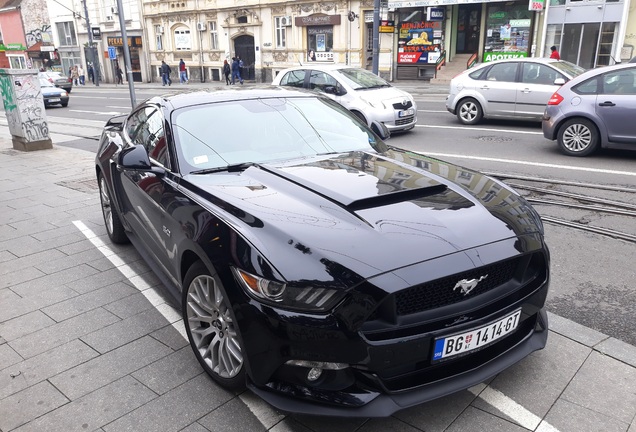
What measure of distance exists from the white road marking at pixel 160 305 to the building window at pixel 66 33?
5110 centimetres

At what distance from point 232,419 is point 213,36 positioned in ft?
125

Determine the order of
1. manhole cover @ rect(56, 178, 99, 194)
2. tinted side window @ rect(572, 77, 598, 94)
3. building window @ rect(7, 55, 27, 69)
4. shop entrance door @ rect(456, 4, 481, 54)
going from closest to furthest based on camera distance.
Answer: manhole cover @ rect(56, 178, 99, 194)
tinted side window @ rect(572, 77, 598, 94)
shop entrance door @ rect(456, 4, 481, 54)
building window @ rect(7, 55, 27, 69)

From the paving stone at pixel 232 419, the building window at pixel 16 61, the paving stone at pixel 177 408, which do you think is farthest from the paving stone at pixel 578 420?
the building window at pixel 16 61

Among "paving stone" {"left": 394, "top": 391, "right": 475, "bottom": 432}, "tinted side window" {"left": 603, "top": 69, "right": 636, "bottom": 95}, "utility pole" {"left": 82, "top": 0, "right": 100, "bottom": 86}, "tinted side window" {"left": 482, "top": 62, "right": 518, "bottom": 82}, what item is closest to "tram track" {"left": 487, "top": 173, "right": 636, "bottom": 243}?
"tinted side window" {"left": 603, "top": 69, "right": 636, "bottom": 95}

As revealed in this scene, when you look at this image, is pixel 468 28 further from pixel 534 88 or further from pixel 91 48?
pixel 91 48

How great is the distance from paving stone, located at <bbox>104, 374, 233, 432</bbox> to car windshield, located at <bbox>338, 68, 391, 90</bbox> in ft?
32.4

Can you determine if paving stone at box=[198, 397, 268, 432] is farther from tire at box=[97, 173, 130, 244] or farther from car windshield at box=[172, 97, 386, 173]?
tire at box=[97, 173, 130, 244]

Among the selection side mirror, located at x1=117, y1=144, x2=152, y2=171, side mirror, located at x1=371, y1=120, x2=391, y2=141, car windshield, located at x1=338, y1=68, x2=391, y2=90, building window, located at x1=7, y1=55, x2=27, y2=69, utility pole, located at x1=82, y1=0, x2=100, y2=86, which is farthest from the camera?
building window, located at x1=7, y1=55, x2=27, y2=69

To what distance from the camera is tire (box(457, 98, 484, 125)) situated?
1250cm

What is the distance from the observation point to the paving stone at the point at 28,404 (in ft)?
9.36

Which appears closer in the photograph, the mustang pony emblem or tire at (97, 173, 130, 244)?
the mustang pony emblem

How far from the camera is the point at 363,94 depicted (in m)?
11.7

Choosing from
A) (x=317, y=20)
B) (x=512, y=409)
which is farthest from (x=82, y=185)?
(x=317, y=20)

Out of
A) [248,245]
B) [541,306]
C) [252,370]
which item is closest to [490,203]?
[541,306]
